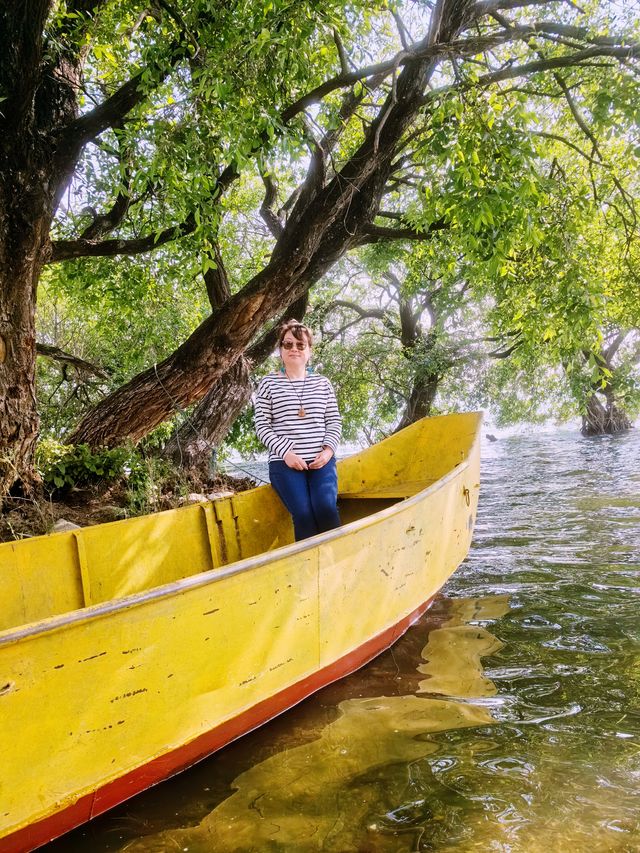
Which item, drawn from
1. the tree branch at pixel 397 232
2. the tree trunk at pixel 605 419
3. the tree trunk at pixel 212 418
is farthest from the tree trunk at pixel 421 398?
the tree trunk at pixel 605 419

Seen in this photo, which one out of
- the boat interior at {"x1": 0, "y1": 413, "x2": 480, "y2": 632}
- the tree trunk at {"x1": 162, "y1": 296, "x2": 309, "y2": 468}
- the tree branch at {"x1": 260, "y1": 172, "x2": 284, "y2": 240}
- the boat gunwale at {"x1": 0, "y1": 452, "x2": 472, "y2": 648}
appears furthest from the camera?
the tree branch at {"x1": 260, "y1": 172, "x2": 284, "y2": 240}

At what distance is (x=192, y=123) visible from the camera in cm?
446

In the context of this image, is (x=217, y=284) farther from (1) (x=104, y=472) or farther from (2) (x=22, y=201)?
(2) (x=22, y=201)

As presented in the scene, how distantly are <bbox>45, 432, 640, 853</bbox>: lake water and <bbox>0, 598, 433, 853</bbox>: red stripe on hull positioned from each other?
0.17 feet

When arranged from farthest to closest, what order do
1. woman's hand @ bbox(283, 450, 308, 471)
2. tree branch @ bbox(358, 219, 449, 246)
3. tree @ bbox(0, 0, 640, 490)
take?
tree branch @ bbox(358, 219, 449, 246) < tree @ bbox(0, 0, 640, 490) < woman's hand @ bbox(283, 450, 308, 471)

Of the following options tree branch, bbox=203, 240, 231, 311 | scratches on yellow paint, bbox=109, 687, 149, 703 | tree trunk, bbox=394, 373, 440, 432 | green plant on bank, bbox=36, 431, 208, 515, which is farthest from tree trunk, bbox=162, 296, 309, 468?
tree trunk, bbox=394, 373, 440, 432

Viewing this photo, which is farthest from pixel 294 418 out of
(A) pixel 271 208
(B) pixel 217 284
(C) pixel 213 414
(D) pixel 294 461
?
(A) pixel 271 208

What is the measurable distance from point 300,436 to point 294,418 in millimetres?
127

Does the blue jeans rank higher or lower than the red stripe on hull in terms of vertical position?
higher

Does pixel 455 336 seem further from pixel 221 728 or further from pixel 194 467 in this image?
pixel 221 728

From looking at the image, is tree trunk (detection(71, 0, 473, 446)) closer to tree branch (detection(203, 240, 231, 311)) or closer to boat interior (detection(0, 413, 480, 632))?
tree branch (detection(203, 240, 231, 311))

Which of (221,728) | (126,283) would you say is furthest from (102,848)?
(126,283)

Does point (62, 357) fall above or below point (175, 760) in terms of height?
above

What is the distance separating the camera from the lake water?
1.92 m
